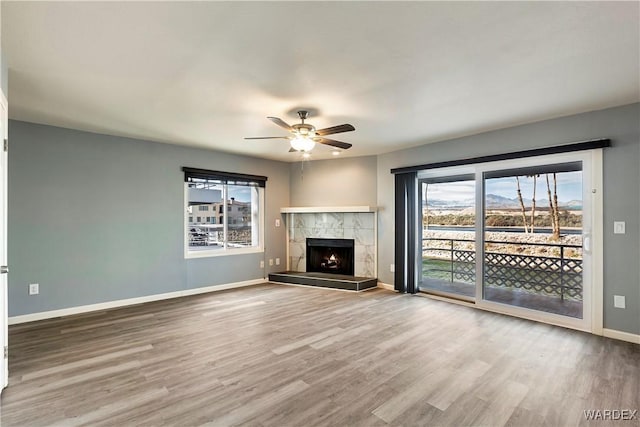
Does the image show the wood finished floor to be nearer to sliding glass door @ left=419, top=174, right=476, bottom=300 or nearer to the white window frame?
the white window frame

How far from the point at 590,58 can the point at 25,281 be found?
6186mm

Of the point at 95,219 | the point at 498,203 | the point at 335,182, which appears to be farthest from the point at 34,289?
the point at 498,203

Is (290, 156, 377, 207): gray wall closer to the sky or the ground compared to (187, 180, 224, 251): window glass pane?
closer to the sky

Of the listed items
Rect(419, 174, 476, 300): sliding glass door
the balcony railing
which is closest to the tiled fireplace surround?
Rect(419, 174, 476, 300): sliding glass door

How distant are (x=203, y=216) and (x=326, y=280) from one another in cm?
247

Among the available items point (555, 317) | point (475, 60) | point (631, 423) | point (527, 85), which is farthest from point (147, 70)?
point (555, 317)

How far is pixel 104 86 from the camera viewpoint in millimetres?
2889

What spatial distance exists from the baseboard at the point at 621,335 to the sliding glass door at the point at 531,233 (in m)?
0.16

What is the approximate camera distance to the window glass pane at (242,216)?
19.8 feet

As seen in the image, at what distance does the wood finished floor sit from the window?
5.55ft

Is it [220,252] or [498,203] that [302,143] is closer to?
[498,203]

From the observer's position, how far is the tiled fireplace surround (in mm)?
5984

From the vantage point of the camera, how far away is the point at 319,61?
2438mm

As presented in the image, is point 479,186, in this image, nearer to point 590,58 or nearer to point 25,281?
point 590,58
